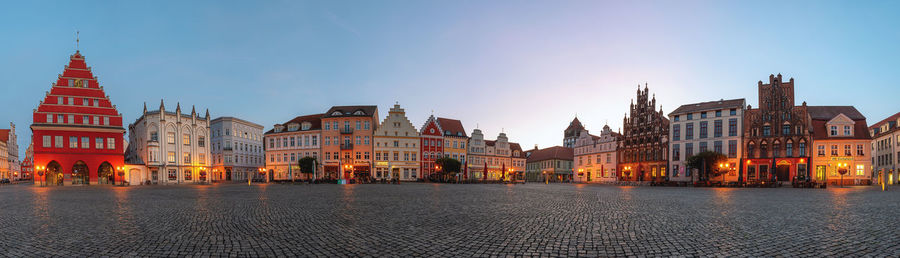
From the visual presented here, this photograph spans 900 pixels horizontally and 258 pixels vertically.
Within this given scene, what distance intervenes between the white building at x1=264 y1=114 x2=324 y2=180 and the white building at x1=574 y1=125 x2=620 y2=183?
153 ft

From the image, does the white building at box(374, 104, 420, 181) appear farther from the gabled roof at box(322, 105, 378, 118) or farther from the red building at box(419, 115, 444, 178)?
the gabled roof at box(322, 105, 378, 118)

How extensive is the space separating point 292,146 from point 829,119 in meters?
79.5

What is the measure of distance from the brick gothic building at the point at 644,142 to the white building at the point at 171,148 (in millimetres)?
63855

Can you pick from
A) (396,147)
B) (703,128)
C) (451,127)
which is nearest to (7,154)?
(396,147)

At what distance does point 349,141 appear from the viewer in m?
71.3

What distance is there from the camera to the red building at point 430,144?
74000mm

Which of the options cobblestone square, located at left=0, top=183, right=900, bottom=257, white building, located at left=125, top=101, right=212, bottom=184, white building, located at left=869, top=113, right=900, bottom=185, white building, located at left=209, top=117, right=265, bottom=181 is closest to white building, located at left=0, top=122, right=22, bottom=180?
white building, located at left=209, top=117, right=265, bottom=181

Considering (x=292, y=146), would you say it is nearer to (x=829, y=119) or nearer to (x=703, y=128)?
(x=703, y=128)

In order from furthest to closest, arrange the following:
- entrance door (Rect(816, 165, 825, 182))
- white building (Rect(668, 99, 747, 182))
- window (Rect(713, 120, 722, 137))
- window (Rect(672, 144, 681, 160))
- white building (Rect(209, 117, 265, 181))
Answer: white building (Rect(209, 117, 265, 181)) → window (Rect(672, 144, 681, 160)) → window (Rect(713, 120, 722, 137)) → white building (Rect(668, 99, 747, 182)) → entrance door (Rect(816, 165, 825, 182))

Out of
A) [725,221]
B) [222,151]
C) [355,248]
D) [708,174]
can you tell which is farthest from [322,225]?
[222,151]

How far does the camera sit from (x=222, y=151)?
77875mm

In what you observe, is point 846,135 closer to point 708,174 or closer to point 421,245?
point 708,174

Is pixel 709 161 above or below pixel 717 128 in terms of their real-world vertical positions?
below

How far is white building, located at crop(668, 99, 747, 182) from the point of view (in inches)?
2275
